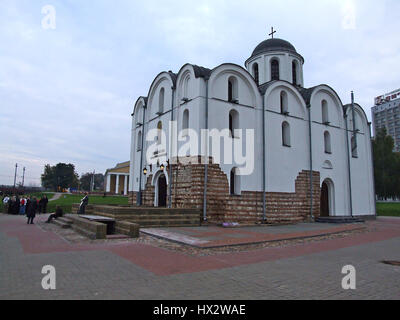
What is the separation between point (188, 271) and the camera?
6.50 m

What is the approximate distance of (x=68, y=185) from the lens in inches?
3588

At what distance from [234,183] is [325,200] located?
8650 millimetres

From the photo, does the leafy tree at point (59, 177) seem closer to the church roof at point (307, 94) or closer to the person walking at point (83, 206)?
the person walking at point (83, 206)

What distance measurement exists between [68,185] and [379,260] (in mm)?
95066

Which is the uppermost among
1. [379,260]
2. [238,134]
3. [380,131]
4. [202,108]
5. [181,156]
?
[380,131]

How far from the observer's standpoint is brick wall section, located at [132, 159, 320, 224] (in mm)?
15859

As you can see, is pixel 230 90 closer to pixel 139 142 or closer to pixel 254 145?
pixel 254 145

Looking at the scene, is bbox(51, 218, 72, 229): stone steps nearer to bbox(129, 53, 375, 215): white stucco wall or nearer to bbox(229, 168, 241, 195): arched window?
bbox(129, 53, 375, 215): white stucco wall

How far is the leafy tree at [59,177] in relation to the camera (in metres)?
90.0

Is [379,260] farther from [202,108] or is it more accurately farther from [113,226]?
[202,108]

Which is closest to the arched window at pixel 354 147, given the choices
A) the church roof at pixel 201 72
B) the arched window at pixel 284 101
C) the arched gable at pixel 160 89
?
the arched window at pixel 284 101

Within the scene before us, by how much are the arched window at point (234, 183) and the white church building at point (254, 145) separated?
0.06 metres

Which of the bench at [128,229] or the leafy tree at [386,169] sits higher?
the leafy tree at [386,169]
